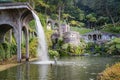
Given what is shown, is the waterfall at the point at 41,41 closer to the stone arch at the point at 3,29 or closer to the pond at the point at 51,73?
the stone arch at the point at 3,29

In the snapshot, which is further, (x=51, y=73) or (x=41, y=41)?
(x=41, y=41)

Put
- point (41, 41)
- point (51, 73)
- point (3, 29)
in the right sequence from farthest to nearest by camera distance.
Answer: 1. point (41, 41)
2. point (3, 29)
3. point (51, 73)

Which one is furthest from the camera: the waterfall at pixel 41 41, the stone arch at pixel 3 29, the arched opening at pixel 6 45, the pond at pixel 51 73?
the waterfall at pixel 41 41

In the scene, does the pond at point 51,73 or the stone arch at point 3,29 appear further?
the stone arch at point 3,29

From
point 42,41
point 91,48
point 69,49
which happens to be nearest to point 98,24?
point 91,48

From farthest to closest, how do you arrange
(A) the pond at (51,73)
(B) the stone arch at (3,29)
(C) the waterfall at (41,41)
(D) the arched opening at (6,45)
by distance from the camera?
(C) the waterfall at (41,41) < (B) the stone arch at (3,29) < (D) the arched opening at (6,45) < (A) the pond at (51,73)

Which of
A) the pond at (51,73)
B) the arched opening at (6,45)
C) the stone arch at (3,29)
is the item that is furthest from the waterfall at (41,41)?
the pond at (51,73)

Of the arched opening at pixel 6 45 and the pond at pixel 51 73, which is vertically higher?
the arched opening at pixel 6 45

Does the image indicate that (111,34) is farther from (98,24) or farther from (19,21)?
(19,21)

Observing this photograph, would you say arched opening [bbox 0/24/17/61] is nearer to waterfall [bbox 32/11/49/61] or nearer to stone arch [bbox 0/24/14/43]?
stone arch [bbox 0/24/14/43]

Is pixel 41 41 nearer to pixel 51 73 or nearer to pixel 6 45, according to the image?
pixel 6 45

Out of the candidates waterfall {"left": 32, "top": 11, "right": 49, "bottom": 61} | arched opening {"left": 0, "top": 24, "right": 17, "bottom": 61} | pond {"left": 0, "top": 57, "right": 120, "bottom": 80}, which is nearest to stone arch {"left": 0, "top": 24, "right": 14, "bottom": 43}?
arched opening {"left": 0, "top": 24, "right": 17, "bottom": 61}

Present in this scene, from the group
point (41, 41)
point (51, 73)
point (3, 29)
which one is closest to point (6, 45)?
point (3, 29)

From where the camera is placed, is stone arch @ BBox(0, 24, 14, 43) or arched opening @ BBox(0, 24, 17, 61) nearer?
arched opening @ BBox(0, 24, 17, 61)
